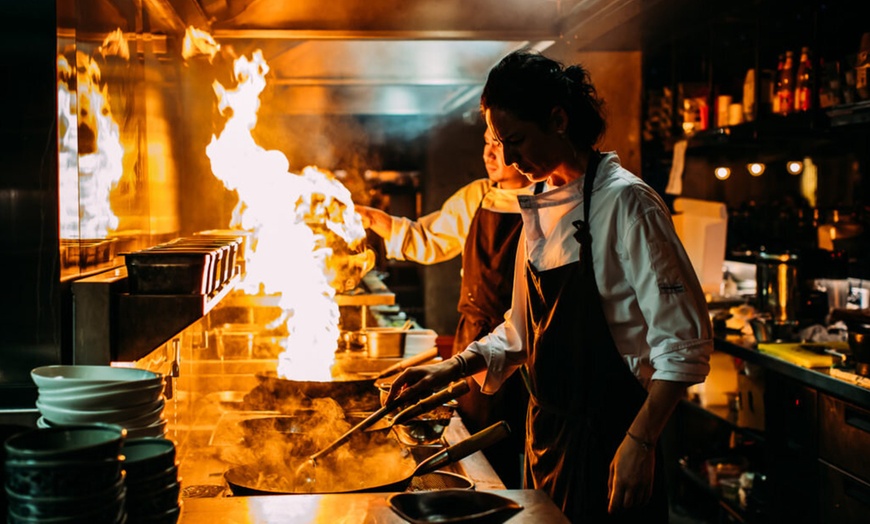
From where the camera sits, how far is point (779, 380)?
423 cm

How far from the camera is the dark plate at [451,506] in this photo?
153 cm

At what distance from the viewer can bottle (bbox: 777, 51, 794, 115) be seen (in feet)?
16.2

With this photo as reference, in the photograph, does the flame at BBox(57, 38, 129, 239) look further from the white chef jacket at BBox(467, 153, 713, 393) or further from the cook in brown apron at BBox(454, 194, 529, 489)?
the cook in brown apron at BBox(454, 194, 529, 489)

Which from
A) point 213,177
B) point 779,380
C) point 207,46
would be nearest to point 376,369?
point 213,177

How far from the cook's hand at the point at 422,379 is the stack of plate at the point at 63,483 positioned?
1.17 meters

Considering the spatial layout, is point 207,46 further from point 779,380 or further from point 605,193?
point 779,380

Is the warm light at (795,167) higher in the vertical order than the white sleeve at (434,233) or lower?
higher

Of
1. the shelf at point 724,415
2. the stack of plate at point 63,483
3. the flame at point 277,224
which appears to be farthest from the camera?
the shelf at point 724,415

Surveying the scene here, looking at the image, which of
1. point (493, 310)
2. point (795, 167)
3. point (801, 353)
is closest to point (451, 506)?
point (493, 310)

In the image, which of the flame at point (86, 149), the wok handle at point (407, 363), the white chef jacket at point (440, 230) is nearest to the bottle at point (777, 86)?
the white chef jacket at point (440, 230)

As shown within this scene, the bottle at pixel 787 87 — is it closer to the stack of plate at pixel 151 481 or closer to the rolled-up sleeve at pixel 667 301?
the rolled-up sleeve at pixel 667 301

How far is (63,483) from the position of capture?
1.13 metres

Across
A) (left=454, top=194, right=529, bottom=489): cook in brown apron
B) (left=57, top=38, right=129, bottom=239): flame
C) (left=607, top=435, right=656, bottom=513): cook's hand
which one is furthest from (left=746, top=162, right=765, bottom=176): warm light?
(left=57, top=38, right=129, bottom=239): flame

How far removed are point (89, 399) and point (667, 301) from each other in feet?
4.33
